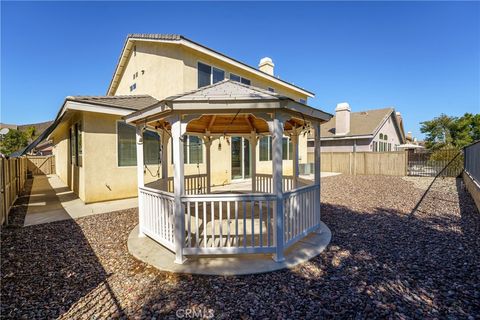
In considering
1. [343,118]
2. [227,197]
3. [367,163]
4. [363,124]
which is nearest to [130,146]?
[227,197]

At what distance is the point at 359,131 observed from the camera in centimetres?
2130

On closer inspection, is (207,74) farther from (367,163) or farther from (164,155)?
(367,163)

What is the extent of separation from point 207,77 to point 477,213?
11129mm

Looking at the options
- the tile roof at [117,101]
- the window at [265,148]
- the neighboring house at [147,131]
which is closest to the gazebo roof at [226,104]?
the neighboring house at [147,131]

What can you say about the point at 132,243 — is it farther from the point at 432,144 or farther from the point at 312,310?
the point at 432,144

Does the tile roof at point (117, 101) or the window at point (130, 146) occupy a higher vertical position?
the tile roof at point (117, 101)

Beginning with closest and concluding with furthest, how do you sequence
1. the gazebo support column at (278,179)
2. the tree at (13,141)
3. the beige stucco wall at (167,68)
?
the gazebo support column at (278,179) → the beige stucco wall at (167,68) → the tree at (13,141)

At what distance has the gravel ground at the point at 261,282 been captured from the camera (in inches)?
107

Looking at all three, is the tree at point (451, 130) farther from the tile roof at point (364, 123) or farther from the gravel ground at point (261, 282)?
the gravel ground at point (261, 282)

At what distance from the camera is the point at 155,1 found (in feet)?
31.4

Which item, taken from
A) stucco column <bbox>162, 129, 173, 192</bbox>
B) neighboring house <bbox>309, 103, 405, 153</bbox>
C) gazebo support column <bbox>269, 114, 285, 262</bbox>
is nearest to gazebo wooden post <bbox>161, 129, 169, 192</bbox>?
stucco column <bbox>162, 129, 173, 192</bbox>

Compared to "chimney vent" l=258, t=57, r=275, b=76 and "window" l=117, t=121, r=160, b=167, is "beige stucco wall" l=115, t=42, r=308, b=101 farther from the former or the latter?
"chimney vent" l=258, t=57, r=275, b=76

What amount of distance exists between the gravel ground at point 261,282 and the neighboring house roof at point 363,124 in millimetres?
16837

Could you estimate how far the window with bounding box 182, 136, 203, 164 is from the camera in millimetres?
10453
